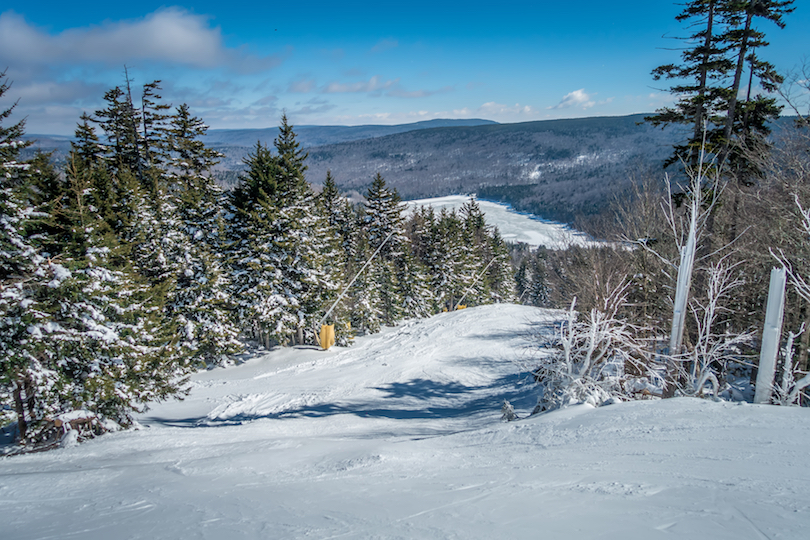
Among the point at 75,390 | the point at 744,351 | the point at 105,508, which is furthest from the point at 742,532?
the point at 75,390

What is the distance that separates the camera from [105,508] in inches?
211

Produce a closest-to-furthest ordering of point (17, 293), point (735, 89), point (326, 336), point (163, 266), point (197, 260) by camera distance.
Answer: point (17, 293), point (735, 89), point (163, 266), point (197, 260), point (326, 336)

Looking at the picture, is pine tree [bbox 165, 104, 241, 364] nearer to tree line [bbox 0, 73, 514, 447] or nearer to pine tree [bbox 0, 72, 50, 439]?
tree line [bbox 0, 73, 514, 447]

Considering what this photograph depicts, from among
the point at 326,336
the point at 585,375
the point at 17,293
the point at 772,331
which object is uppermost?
the point at 17,293

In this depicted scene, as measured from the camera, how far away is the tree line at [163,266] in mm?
10945

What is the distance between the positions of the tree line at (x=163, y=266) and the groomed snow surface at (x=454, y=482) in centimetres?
213

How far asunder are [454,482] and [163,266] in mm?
20529

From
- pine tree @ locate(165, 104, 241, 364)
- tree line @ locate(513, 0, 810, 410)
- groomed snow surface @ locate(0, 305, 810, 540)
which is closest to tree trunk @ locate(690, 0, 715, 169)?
tree line @ locate(513, 0, 810, 410)

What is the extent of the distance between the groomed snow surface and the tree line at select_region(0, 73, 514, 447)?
213 cm

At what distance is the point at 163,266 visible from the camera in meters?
21.2

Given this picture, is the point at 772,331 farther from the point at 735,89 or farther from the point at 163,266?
the point at 163,266

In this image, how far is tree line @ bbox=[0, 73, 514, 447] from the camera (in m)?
10.9

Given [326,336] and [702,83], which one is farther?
[326,336]

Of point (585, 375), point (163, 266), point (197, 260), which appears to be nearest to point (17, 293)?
point (163, 266)
